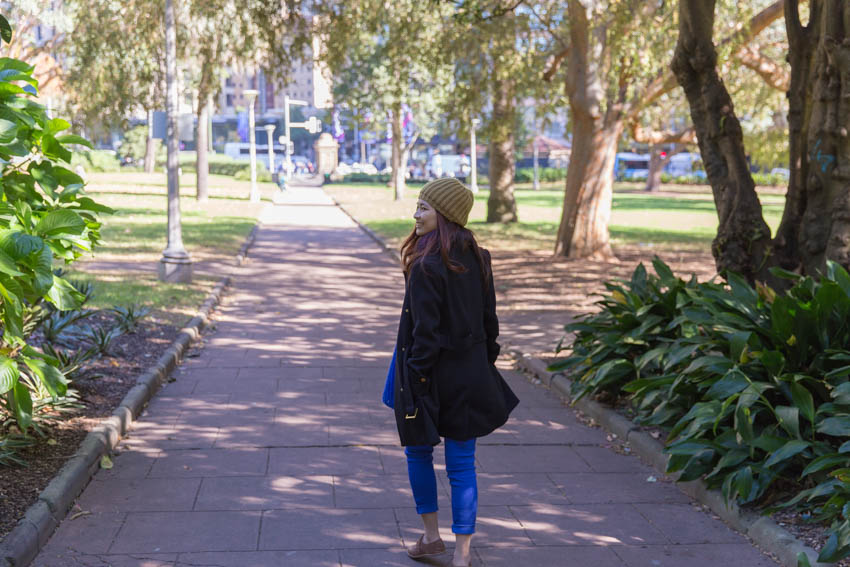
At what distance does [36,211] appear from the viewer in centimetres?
579

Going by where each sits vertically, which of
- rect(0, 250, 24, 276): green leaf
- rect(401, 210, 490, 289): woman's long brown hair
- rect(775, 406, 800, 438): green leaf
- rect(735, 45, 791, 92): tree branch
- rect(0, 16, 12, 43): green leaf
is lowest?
rect(775, 406, 800, 438): green leaf

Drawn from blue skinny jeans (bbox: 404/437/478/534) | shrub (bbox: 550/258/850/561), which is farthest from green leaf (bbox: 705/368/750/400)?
blue skinny jeans (bbox: 404/437/478/534)

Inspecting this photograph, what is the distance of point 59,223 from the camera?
16.9 ft

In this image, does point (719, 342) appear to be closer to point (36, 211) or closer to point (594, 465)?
point (594, 465)

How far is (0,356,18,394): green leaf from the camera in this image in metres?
4.76

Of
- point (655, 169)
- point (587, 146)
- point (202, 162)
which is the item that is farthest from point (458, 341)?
point (655, 169)

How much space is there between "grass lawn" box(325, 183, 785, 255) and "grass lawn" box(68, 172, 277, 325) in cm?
402

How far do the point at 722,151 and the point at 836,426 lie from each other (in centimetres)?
454

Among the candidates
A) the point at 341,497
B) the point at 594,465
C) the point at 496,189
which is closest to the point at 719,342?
the point at 594,465

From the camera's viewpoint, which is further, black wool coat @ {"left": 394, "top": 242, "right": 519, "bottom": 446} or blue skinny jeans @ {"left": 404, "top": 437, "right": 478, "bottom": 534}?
blue skinny jeans @ {"left": 404, "top": 437, "right": 478, "bottom": 534}

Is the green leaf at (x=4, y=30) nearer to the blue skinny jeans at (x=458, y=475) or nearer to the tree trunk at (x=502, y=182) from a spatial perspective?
the blue skinny jeans at (x=458, y=475)

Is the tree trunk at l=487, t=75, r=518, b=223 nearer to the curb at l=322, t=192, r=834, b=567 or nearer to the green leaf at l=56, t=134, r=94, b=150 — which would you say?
the curb at l=322, t=192, r=834, b=567

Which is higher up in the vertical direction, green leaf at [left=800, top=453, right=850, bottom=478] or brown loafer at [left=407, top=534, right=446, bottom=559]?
green leaf at [left=800, top=453, right=850, bottom=478]

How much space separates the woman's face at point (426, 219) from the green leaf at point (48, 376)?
2279 mm
